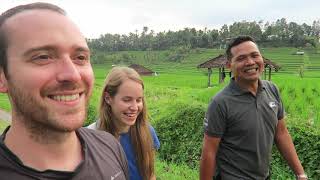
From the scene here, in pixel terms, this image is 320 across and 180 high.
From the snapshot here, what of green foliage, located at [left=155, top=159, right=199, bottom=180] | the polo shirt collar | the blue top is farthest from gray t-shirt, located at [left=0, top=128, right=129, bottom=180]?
green foliage, located at [left=155, top=159, right=199, bottom=180]

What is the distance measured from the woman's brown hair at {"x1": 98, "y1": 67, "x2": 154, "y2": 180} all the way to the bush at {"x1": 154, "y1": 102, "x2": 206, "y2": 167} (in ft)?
16.2

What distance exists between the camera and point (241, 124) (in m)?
3.06

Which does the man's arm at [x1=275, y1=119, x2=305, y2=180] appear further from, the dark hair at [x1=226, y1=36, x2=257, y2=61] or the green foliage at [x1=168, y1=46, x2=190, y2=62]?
the green foliage at [x1=168, y1=46, x2=190, y2=62]

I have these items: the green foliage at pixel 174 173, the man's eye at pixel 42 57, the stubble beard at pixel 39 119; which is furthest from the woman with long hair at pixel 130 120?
the green foliage at pixel 174 173

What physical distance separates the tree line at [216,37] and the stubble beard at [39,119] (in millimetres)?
54115

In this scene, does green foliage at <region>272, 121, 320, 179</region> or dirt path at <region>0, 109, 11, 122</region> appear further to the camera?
dirt path at <region>0, 109, 11, 122</region>

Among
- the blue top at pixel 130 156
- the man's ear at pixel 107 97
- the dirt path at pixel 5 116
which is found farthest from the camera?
the dirt path at pixel 5 116

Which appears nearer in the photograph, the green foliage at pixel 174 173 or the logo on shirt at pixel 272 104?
the logo on shirt at pixel 272 104

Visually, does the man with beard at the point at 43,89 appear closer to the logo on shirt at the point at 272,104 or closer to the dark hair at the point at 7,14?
the dark hair at the point at 7,14

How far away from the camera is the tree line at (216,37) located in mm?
60156

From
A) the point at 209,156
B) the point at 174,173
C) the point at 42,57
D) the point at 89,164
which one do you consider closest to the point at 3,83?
the point at 42,57

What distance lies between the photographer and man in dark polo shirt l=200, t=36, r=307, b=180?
3066 millimetres

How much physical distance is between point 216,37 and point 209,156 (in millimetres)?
64705

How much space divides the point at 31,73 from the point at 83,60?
211 mm
